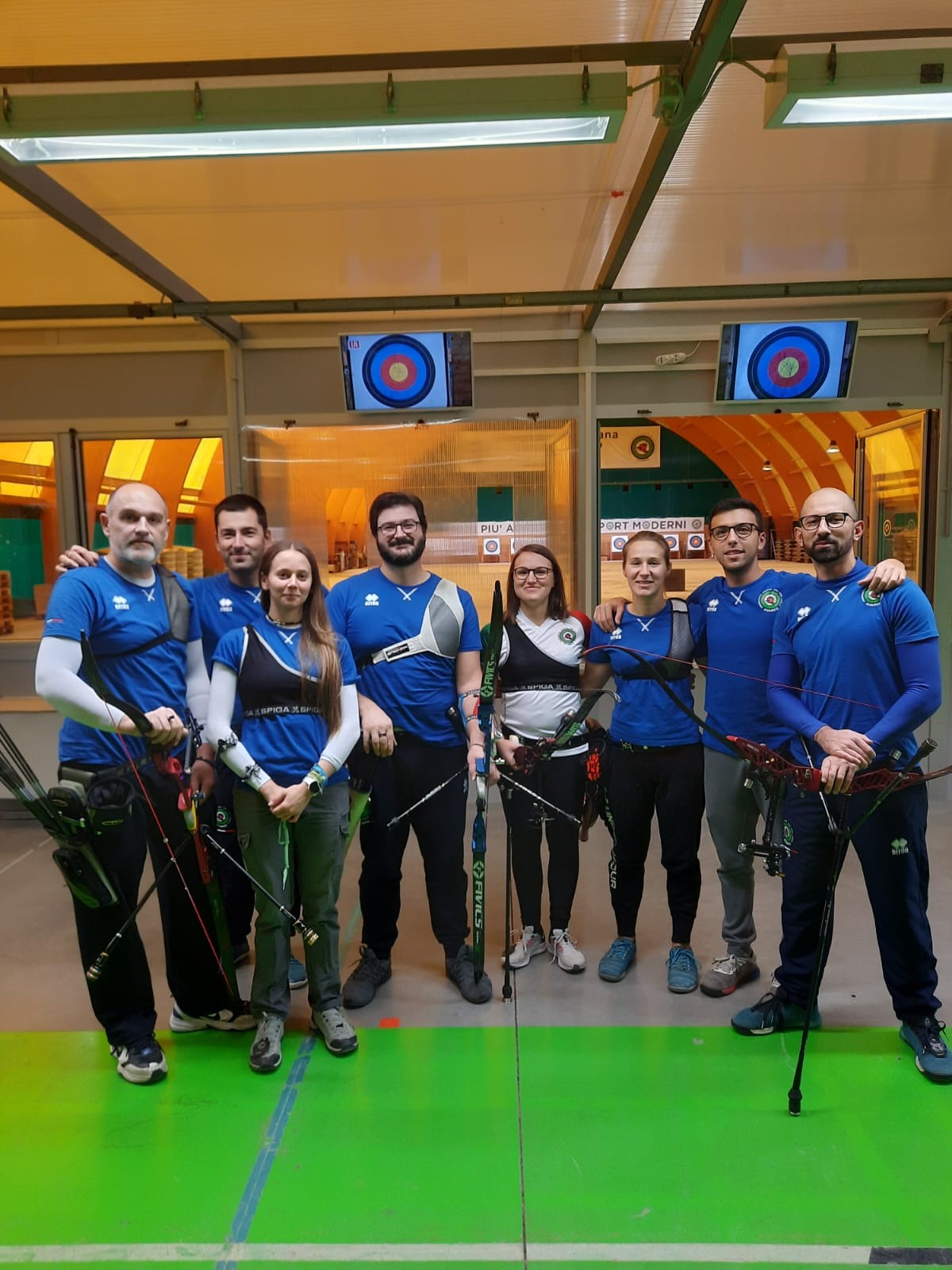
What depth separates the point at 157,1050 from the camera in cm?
241

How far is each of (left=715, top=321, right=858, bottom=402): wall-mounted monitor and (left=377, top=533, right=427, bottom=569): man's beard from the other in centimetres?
305

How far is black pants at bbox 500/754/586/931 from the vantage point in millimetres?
2898

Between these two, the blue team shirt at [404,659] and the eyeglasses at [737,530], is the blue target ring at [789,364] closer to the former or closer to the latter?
the eyeglasses at [737,530]

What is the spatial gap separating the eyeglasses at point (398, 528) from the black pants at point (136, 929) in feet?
3.48

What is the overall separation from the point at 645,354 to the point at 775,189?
1741mm

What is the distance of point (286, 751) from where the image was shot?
2.41 metres

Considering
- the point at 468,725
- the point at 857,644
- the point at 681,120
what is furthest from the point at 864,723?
the point at 681,120

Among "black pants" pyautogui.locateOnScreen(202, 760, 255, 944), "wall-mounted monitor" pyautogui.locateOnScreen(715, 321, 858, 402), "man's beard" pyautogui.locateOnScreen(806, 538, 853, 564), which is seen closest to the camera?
"man's beard" pyautogui.locateOnScreen(806, 538, 853, 564)

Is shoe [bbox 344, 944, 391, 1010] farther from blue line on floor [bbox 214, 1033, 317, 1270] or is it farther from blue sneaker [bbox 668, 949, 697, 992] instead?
blue sneaker [bbox 668, 949, 697, 992]

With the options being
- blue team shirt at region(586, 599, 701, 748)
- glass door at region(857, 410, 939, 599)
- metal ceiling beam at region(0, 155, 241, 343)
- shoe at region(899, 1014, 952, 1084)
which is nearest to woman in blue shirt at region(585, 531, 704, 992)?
blue team shirt at region(586, 599, 701, 748)

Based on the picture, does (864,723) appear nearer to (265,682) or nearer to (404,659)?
(404,659)

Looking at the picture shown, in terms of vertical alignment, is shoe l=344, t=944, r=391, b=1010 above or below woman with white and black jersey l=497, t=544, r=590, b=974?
below

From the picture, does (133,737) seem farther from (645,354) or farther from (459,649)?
(645,354)

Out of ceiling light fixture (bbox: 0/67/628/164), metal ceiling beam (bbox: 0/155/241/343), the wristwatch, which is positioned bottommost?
the wristwatch
